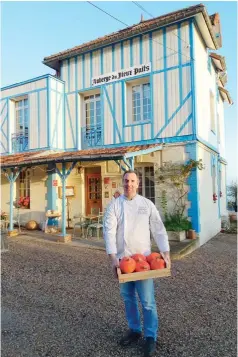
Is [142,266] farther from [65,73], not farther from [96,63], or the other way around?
[65,73]

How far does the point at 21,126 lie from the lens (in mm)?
13125

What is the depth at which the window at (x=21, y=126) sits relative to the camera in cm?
1277

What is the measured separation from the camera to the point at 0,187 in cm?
1345

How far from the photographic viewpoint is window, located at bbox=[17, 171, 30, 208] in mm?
12255

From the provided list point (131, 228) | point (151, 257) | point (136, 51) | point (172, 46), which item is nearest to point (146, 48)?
point (136, 51)

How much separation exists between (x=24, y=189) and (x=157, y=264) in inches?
432

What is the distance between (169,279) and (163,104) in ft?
20.1

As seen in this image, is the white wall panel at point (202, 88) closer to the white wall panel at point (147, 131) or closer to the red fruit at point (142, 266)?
the white wall panel at point (147, 131)

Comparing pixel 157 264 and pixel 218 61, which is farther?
pixel 218 61

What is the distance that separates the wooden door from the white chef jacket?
327 inches

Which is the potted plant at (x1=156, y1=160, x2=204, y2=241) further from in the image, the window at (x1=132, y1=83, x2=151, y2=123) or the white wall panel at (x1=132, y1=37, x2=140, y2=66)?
the white wall panel at (x1=132, y1=37, x2=140, y2=66)

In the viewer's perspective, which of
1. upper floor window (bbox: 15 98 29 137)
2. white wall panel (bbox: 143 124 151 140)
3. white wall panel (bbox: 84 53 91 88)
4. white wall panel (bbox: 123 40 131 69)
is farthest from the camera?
upper floor window (bbox: 15 98 29 137)

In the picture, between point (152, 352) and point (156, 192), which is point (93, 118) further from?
point (152, 352)

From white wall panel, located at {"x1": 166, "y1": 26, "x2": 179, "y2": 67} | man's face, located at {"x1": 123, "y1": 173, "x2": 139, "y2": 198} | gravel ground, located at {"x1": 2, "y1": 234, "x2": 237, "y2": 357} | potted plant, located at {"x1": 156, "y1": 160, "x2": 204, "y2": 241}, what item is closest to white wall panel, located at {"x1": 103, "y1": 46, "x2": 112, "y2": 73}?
white wall panel, located at {"x1": 166, "y1": 26, "x2": 179, "y2": 67}
